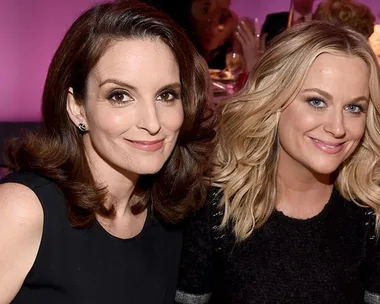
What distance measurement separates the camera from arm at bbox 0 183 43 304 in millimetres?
1660

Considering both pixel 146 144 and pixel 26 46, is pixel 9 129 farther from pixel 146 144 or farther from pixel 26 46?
pixel 146 144

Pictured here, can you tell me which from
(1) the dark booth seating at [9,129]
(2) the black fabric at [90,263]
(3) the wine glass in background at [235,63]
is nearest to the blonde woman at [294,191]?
(2) the black fabric at [90,263]

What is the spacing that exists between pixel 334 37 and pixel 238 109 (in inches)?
15.5

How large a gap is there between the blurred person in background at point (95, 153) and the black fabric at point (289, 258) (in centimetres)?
26

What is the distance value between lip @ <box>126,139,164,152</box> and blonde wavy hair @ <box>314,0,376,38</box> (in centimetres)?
213

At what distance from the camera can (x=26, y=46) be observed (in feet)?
15.0

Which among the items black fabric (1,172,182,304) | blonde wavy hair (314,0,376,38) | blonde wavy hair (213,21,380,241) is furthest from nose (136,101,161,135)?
blonde wavy hair (314,0,376,38)

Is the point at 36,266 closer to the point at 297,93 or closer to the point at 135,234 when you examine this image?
Result: the point at 135,234

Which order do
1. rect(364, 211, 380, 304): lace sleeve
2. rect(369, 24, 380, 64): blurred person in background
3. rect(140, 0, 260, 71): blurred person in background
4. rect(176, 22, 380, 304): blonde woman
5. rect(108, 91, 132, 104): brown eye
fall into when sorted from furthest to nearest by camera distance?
rect(140, 0, 260, 71): blurred person in background < rect(369, 24, 380, 64): blurred person in background < rect(364, 211, 380, 304): lace sleeve < rect(176, 22, 380, 304): blonde woman < rect(108, 91, 132, 104): brown eye

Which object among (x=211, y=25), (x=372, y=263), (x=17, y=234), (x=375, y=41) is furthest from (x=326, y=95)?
(x=211, y=25)

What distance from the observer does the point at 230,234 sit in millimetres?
2180

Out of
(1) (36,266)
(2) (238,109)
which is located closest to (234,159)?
(2) (238,109)

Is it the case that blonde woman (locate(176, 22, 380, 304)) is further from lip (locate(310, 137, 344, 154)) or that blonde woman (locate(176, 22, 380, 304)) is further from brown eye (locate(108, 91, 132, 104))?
brown eye (locate(108, 91, 132, 104))

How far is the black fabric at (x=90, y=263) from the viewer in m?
1.78
